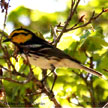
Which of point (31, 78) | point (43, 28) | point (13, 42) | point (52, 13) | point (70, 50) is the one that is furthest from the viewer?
point (43, 28)

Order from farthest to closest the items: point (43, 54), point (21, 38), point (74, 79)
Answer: point (74, 79) < point (21, 38) < point (43, 54)

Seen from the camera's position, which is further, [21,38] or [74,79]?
[74,79]

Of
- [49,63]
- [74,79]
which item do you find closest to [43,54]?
[49,63]

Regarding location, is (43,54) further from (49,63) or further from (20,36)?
(20,36)

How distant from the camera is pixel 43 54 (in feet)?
9.99

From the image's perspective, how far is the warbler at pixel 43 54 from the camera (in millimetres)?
2990

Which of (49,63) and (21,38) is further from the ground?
(21,38)

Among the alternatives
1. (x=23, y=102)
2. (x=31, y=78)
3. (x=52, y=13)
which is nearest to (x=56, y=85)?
(x=23, y=102)

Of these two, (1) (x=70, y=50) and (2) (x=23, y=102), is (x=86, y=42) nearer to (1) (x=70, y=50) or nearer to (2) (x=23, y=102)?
(1) (x=70, y=50)

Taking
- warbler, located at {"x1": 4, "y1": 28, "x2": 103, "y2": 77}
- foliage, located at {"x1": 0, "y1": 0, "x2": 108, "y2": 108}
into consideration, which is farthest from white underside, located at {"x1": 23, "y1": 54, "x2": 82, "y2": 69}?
foliage, located at {"x1": 0, "y1": 0, "x2": 108, "y2": 108}

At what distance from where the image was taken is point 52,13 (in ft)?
17.7

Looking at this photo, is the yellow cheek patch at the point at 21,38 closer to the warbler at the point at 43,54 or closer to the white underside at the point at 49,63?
the warbler at the point at 43,54

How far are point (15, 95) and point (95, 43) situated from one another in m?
1.15

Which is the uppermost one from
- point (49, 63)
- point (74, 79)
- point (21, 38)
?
point (21, 38)
